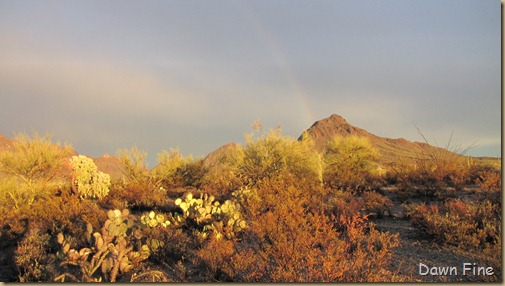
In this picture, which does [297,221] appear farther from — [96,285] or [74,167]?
[74,167]

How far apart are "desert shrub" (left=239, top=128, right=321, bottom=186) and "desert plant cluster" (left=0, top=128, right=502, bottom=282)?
55 millimetres

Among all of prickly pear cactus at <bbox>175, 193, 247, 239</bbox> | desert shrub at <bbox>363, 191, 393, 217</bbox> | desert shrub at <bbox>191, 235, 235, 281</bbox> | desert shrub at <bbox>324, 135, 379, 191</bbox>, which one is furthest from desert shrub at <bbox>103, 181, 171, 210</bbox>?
desert shrub at <bbox>324, 135, 379, 191</bbox>

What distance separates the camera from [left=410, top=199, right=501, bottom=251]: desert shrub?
680 cm

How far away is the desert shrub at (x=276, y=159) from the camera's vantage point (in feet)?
58.2

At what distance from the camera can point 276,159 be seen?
1841cm

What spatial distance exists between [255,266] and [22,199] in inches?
456

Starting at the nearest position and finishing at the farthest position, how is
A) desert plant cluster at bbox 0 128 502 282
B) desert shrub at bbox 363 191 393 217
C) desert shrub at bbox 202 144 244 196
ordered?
desert plant cluster at bbox 0 128 502 282 → desert shrub at bbox 363 191 393 217 → desert shrub at bbox 202 144 244 196

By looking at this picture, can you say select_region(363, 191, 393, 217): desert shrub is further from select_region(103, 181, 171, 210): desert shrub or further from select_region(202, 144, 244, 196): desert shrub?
select_region(103, 181, 171, 210): desert shrub

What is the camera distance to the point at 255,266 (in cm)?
545

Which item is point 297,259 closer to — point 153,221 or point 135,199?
point 153,221

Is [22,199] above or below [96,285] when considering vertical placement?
above

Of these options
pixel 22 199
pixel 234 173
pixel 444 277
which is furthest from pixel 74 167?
pixel 444 277

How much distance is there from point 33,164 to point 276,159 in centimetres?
988

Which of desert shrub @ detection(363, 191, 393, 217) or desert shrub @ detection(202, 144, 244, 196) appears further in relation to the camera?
desert shrub @ detection(202, 144, 244, 196)
